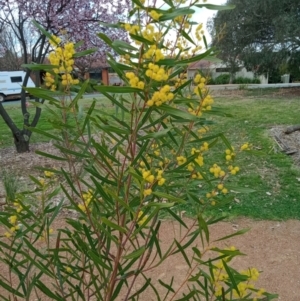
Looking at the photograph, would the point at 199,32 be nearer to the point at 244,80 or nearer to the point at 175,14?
the point at 175,14

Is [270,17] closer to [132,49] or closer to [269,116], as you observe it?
[269,116]

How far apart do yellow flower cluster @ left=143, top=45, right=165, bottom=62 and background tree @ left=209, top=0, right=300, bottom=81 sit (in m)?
12.2

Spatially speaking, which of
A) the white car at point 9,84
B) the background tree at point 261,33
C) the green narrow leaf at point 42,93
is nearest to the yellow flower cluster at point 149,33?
the green narrow leaf at point 42,93

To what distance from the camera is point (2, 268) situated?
7.96 feet

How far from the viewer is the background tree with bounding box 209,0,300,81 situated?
1183 centimetres

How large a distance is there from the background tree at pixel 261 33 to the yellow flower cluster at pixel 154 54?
40.1 feet

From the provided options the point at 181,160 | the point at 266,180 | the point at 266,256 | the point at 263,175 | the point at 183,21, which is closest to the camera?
the point at 183,21

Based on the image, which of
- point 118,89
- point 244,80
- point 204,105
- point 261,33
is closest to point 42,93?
point 118,89

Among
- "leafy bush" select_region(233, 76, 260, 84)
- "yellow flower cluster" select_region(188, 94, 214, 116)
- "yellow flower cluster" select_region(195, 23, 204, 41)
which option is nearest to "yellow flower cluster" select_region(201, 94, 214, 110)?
"yellow flower cluster" select_region(188, 94, 214, 116)

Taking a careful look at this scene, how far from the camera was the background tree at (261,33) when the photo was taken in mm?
11828

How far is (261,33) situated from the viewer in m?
13.7

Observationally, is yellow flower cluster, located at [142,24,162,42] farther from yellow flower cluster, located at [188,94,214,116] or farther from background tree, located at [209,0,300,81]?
background tree, located at [209,0,300,81]

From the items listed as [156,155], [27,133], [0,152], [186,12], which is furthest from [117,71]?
[0,152]

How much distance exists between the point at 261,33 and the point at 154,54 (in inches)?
575
